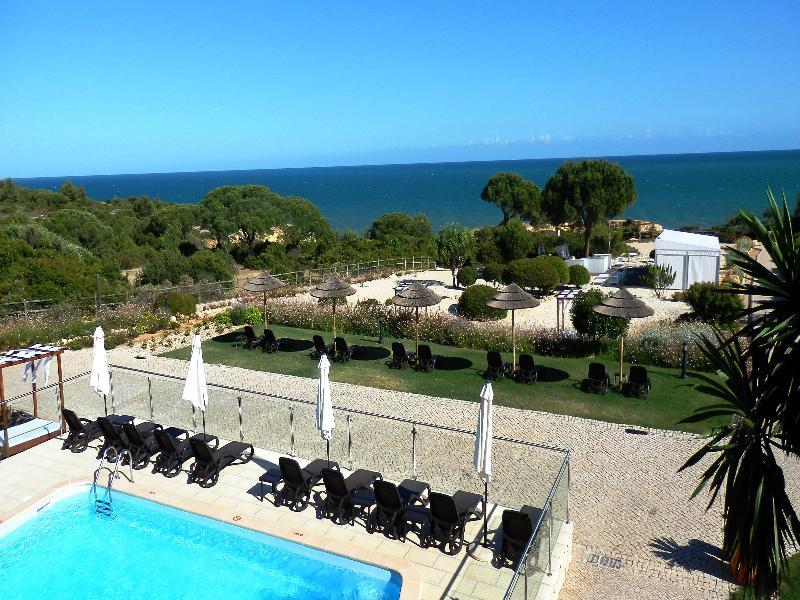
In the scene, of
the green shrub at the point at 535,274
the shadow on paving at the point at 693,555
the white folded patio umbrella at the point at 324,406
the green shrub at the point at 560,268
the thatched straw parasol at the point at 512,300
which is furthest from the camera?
the green shrub at the point at 560,268

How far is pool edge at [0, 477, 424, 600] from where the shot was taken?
26.9ft

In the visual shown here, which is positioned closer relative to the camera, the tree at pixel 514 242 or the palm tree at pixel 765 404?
the palm tree at pixel 765 404

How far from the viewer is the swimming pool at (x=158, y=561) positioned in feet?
28.6

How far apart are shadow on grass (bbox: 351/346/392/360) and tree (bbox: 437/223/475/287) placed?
1495 centimetres

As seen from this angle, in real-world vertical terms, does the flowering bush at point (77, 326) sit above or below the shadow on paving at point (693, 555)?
above

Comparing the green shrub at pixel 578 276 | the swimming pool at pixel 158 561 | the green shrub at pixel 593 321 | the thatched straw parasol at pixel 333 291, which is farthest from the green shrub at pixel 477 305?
the swimming pool at pixel 158 561

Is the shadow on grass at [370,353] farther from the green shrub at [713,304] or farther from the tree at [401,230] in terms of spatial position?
the tree at [401,230]

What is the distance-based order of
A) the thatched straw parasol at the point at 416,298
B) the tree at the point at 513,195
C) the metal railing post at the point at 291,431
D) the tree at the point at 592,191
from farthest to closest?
the tree at the point at 513,195 → the tree at the point at 592,191 → the thatched straw parasol at the point at 416,298 → the metal railing post at the point at 291,431

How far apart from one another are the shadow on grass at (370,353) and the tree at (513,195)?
3483cm

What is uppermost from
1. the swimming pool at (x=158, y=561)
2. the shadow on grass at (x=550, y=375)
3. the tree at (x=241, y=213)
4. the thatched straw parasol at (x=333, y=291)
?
the tree at (x=241, y=213)

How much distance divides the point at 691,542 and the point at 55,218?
46.6 m

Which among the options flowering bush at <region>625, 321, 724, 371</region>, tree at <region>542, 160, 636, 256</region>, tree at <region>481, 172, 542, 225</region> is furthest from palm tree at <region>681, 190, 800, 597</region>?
tree at <region>481, 172, 542, 225</region>

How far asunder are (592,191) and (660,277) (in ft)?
35.4

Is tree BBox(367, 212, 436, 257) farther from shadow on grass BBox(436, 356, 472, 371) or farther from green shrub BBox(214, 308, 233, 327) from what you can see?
shadow on grass BBox(436, 356, 472, 371)
